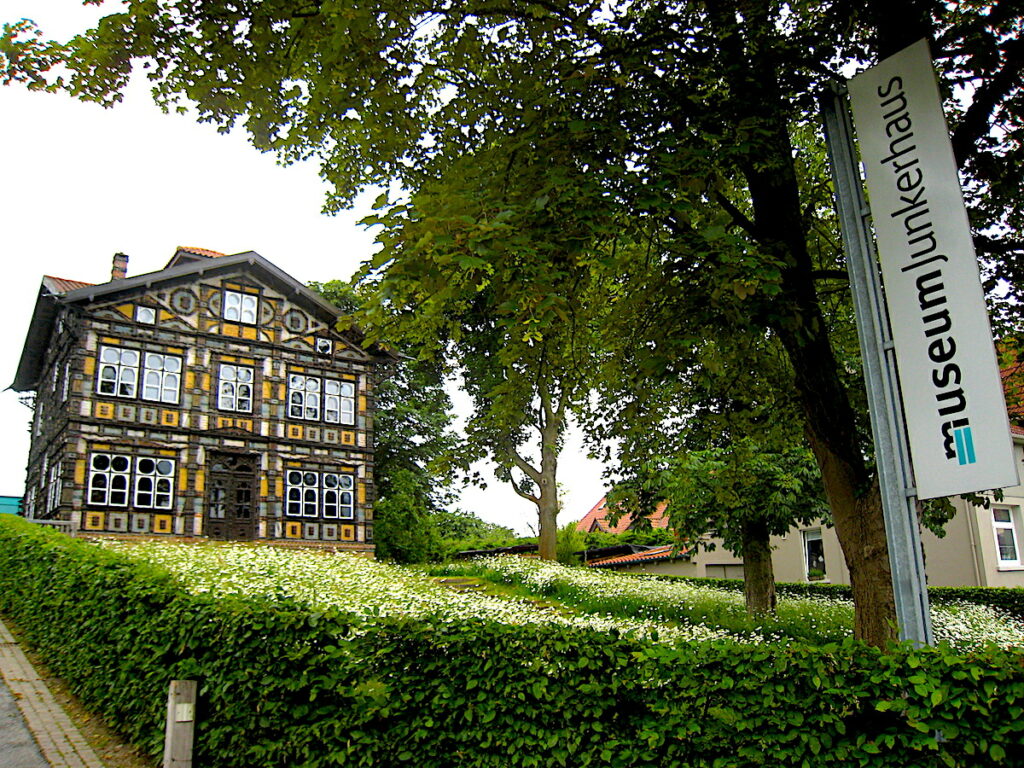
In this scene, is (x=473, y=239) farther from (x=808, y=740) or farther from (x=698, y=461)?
(x=698, y=461)

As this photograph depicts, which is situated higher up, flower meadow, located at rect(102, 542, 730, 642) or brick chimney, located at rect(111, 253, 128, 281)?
brick chimney, located at rect(111, 253, 128, 281)

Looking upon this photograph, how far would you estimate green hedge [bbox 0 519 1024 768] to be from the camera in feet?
17.5

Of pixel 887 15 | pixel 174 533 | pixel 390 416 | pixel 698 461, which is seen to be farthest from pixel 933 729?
pixel 390 416

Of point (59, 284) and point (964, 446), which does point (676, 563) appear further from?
point (964, 446)

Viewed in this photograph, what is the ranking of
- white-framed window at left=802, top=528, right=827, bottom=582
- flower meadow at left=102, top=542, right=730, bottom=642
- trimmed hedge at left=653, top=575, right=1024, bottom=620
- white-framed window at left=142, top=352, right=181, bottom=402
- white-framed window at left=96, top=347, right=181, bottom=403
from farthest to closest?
1. white-framed window at left=802, top=528, right=827, bottom=582
2. white-framed window at left=142, top=352, right=181, bottom=402
3. white-framed window at left=96, top=347, right=181, bottom=403
4. trimmed hedge at left=653, top=575, right=1024, bottom=620
5. flower meadow at left=102, top=542, right=730, bottom=642

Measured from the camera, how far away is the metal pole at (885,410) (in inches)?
251


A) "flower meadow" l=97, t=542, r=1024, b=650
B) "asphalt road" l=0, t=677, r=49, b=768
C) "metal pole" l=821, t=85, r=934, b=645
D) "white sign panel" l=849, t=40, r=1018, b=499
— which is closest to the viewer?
"white sign panel" l=849, t=40, r=1018, b=499

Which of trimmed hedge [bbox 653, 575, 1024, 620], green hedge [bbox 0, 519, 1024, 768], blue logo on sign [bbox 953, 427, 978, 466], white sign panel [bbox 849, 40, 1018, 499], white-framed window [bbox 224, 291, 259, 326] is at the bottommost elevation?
trimmed hedge [bbox 653, 575, 1024, 620]

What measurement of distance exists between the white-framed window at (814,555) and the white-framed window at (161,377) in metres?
22.6

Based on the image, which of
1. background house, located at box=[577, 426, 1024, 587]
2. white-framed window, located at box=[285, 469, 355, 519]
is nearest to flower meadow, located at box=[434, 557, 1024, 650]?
background house, located at box=[577, 426, 1024, 587]

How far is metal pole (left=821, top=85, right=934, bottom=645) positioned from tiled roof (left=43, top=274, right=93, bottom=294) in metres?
26.6

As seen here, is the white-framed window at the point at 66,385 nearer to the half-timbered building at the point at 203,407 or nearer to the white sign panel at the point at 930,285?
the half-timbered building at the point at 203,407

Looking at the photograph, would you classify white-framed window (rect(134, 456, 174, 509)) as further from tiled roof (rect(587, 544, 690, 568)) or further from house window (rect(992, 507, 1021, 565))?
house window (rect(992, 507, 1021, 565))

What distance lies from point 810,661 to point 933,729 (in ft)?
2.67
